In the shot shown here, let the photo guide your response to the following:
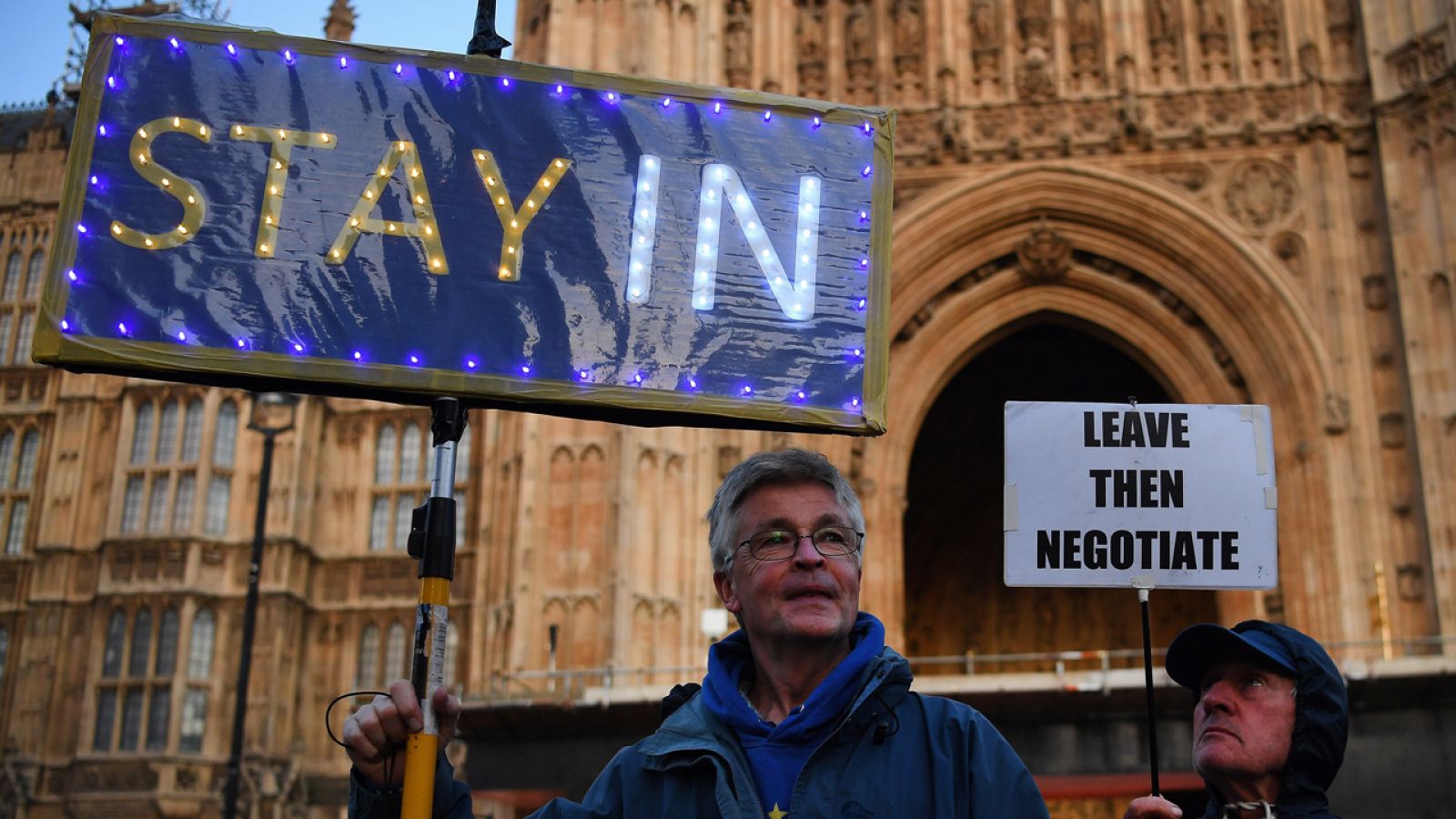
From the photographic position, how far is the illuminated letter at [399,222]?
373 cm

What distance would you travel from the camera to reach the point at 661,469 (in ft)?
61.8

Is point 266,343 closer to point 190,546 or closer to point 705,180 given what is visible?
point 705,180

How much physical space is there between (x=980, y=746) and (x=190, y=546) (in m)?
24.1

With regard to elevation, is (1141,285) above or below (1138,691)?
above

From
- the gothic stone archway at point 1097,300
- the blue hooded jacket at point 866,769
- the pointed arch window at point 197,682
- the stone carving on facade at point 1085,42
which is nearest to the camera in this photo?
the blue hooded jacket at point 866,769

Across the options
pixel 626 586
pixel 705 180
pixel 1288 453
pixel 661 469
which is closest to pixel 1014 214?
pixel 1288 453

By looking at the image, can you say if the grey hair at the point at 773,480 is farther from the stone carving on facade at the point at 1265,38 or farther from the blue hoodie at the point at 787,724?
the stone carving on facade at the point at 1265,38

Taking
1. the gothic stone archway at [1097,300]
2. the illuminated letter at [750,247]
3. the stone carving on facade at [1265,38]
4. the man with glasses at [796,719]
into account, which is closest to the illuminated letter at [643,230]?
the illuminated letter at [750,247]

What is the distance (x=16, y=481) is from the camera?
90.6ft

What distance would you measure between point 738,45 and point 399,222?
59.8ft

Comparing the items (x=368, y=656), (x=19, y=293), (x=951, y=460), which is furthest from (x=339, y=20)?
(x=951, y=460)

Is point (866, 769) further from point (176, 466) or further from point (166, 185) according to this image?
point (176, 466)

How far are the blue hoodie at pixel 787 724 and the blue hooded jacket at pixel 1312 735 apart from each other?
956 millimetres

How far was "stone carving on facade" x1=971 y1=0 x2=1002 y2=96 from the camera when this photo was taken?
20688 mm
